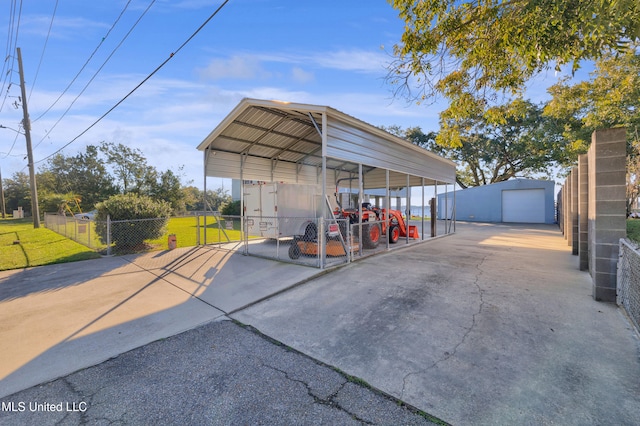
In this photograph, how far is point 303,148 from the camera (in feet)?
36.7

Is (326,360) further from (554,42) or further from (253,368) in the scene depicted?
(554,42)

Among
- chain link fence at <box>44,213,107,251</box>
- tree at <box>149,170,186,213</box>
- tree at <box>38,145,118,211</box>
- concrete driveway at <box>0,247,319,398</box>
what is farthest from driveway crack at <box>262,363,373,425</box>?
tree at <box>38,145,118,211</box>

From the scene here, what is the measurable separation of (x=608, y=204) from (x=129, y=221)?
1104 centimetres

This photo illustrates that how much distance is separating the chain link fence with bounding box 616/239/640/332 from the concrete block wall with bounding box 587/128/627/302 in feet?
0.48

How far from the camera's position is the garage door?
21031mm

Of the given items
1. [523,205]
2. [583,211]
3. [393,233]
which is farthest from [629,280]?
[523,205]

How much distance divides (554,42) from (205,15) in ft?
18.9

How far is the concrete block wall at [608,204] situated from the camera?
4.14 metres

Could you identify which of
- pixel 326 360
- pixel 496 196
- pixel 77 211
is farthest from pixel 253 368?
pixel 77 211

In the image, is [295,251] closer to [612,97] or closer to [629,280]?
[629,280]

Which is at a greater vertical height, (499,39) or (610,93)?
(610,93)

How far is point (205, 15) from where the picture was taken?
530 centimetres

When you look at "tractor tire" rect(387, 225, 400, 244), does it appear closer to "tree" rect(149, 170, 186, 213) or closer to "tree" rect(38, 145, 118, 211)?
"tree" rect(149, 170, 186, 213)

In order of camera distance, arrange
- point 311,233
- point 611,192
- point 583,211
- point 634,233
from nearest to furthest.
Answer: point 611,192
point 583,211
point 634,233
point 311,233
